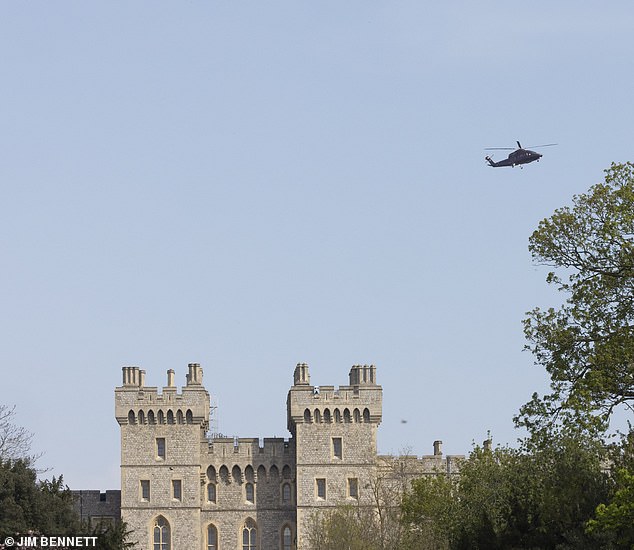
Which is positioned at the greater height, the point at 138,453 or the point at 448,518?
the point at 138,453

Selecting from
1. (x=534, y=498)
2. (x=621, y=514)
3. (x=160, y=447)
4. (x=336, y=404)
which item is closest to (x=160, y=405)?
(x=160, y=447)

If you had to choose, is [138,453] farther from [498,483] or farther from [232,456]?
[498,483]

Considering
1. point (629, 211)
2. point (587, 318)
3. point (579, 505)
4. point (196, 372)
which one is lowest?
point (579, 505)

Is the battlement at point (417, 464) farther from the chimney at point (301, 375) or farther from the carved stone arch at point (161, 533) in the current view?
the carved stone arch at point (161, 533)

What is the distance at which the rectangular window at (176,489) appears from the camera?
9100 centimetres

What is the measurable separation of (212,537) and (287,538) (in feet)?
15.1

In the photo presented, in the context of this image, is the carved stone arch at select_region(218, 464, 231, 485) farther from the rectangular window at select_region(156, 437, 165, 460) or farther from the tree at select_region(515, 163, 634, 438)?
the tree at select_region(515, 163, 634, 438)

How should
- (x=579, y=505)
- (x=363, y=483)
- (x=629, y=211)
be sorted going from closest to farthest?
(x=629, y=211) → (x=579, y=505) → (x=363, y=483)

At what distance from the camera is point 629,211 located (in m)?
39.5

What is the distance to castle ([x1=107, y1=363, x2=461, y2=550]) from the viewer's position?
90.4 meters

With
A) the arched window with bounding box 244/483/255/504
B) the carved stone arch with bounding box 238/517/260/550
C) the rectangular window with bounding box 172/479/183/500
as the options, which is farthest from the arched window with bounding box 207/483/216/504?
the rectangular window with bounding box 172/479/183/500

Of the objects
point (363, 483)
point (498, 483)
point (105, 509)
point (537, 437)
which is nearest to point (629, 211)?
point (537, 437)

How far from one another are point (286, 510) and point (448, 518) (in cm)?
3651

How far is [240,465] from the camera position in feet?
307
